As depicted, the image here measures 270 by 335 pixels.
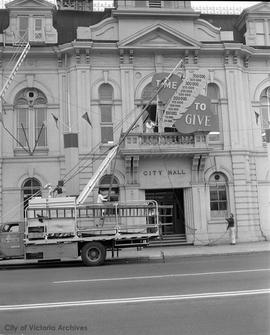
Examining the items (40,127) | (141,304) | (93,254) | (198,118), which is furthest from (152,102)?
(141,304)

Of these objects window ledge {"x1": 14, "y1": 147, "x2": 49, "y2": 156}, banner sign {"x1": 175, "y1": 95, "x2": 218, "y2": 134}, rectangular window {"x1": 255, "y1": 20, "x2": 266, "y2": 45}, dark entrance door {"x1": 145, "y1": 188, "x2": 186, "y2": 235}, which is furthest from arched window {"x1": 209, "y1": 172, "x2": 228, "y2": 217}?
window ledge {"x1": 14, "y1": 147, "x2": 49, "y2": 156}

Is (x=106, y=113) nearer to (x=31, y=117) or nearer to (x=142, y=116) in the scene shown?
(x=142, y=116)

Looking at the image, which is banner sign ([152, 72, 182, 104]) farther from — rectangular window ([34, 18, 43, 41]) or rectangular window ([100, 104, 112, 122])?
rectangular window ([34, 18, 43, 41])

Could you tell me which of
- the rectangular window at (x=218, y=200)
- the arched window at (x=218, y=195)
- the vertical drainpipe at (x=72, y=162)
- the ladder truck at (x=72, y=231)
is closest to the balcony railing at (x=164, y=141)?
the arched window at (x=218, y=195)

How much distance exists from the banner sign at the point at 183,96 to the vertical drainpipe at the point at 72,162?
179 inches

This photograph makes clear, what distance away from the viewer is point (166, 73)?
23.0 metres

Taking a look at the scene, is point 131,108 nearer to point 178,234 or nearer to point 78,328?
point 178,234

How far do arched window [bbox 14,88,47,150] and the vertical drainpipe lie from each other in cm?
210

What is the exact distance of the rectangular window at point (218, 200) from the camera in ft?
76.8

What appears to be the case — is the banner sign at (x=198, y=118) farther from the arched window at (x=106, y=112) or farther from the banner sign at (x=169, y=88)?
the arched window at (x=106, y=112)

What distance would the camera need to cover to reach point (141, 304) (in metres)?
7.52

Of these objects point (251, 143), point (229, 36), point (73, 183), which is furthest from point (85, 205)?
point (229, 36)

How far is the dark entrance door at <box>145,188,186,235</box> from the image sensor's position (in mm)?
23859

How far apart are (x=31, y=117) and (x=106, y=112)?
3.88m
